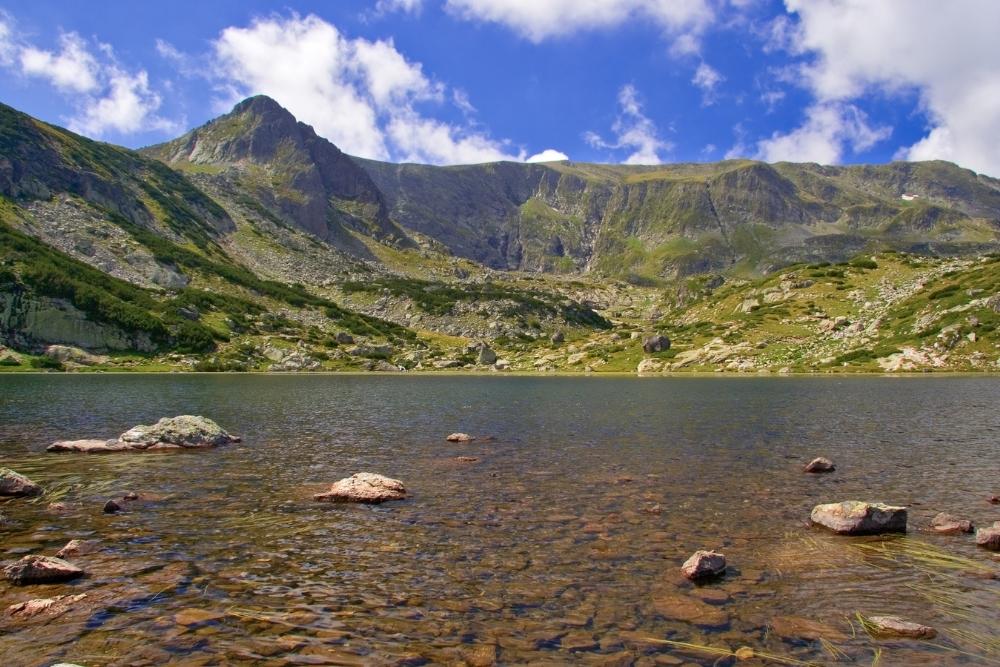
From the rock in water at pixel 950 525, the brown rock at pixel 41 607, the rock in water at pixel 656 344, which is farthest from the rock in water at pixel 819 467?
the rock in water at pixel 656 344

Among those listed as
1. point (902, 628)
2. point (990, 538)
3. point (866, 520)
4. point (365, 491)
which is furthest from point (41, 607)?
point (990, 538)

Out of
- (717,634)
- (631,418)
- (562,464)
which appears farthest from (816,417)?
(717,634)

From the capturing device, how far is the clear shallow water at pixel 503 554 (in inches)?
450

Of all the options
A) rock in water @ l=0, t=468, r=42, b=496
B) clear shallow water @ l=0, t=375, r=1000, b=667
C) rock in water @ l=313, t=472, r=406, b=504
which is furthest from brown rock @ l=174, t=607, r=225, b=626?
rock in water @ l=0, t=468, r=42, b=496

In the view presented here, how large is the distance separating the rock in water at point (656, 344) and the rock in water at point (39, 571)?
185 m

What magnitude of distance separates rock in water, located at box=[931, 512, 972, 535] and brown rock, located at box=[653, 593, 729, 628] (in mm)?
Result: 11208

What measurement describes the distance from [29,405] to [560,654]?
74.3m

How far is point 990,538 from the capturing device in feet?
57.4

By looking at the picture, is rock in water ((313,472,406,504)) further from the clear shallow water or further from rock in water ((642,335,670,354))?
rock in water ((642,335,670,354))

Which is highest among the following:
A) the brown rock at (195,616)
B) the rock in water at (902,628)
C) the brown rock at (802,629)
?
the rock in water at (902,628)

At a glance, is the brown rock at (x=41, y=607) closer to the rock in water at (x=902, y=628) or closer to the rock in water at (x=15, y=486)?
the rock in water at (x=15, y=486)

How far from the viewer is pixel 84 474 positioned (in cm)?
2825

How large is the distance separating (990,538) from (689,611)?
1159cm

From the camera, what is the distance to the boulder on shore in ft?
117
